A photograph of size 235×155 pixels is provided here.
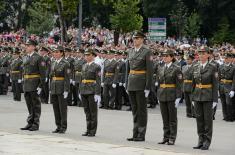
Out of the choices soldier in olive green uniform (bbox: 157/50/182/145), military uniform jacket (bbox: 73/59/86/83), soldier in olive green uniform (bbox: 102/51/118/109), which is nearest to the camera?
soldier in olive green uniform (bbox: 157/50/182/145)

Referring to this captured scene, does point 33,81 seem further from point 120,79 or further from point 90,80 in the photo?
point 120,79

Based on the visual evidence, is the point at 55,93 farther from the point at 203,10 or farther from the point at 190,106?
the point at 203,10

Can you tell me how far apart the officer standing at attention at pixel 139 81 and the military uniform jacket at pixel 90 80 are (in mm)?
1202

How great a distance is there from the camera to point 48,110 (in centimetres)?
2234

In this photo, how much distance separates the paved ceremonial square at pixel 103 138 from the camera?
13203mm

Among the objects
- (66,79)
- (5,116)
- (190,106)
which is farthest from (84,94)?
(190,106)

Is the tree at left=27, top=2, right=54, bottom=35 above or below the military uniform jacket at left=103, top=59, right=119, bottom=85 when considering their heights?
above

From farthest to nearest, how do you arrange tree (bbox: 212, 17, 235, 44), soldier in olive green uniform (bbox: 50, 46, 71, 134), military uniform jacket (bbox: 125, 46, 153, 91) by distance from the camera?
tree (bbox: 212, 17, 235, 44) → soldier in olive green uniform (bbox: 50, 46, 71, 134) → military uniform jacket (bbox: 125, 46, 153, 91)

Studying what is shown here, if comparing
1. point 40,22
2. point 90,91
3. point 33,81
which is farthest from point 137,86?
point 40,22

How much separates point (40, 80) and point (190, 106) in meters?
6.39

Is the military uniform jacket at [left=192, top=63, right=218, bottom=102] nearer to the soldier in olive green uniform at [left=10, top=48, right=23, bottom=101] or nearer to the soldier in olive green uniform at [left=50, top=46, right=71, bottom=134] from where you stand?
the soldier in olive green uniform at [left=50, top=46, right=71, bottom=134]

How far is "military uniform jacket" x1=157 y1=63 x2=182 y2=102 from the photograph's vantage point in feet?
48.1

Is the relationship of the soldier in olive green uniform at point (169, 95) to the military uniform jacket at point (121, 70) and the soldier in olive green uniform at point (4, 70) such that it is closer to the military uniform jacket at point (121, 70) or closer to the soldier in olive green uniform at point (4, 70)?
the military uniform jacket at point (121, 70)

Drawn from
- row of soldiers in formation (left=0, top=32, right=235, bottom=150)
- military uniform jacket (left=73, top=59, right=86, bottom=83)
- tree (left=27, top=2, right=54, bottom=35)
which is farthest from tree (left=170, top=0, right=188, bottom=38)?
row of soldiers in formation (left=0, top=32, right=235, bottom=150)
